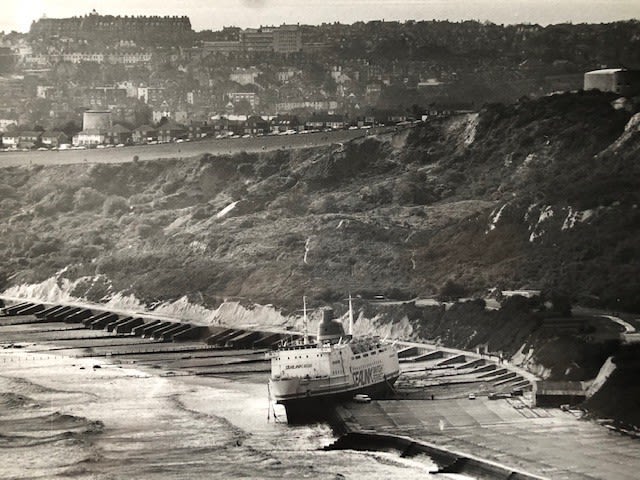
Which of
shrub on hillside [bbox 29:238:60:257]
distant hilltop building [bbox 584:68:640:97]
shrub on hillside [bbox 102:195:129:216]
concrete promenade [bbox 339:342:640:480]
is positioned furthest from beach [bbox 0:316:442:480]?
shrub on hillside [bbox 102:195:129:216]

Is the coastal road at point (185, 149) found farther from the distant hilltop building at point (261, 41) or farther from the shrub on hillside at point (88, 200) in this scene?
the distant hilltop building at point (261, 41)

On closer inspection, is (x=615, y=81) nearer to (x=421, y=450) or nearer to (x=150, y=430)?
(x=150, y=430)

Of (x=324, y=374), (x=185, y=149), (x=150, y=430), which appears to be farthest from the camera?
(x=185, y=149)

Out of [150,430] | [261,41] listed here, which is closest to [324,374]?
[150,430]

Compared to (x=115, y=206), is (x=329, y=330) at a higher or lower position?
lower

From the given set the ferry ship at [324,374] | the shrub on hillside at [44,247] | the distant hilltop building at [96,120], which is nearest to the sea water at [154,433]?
the ferry ship at [324,374]

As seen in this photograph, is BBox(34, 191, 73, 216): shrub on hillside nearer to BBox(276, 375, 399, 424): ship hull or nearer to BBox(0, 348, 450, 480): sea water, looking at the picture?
BBox(0, 348, 450, 480): sea water

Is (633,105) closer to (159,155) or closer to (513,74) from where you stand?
(513,74)

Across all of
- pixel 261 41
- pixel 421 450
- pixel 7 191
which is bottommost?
pixel 421 450
